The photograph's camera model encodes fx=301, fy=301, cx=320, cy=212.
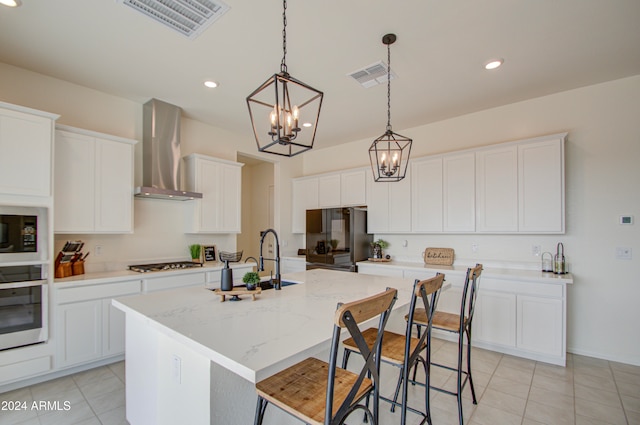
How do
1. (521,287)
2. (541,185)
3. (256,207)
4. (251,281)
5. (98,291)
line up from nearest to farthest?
(251,281) → (98,291) → (521,287) → (541,185) → (256,207)

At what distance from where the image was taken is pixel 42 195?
2641mm

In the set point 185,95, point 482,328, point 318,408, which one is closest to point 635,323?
point 482,328

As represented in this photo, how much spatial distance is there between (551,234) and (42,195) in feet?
16.9

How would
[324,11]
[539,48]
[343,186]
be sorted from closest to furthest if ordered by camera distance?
[324,11] → [539,48] → [343,186]

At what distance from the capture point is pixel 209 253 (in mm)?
4328

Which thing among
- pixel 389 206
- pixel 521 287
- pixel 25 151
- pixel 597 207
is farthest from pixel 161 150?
pixel 597 207

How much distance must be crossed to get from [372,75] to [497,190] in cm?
204

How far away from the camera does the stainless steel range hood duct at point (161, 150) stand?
12.0 feet

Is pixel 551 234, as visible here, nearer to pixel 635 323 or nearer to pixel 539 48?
pixel 635 323

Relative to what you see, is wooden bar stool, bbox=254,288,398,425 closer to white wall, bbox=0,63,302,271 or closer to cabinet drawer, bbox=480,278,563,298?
cabinet drawer, bbox=480,278,563,298

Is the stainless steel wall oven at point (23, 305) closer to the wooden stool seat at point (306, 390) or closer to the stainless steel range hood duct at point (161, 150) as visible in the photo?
the stainless steel range hood duct at point (161, 150)

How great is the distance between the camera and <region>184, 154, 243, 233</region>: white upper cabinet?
13.3 feet

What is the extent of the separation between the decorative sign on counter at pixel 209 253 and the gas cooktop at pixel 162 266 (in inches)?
10.0

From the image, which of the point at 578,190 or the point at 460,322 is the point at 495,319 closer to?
the point at 460,322
